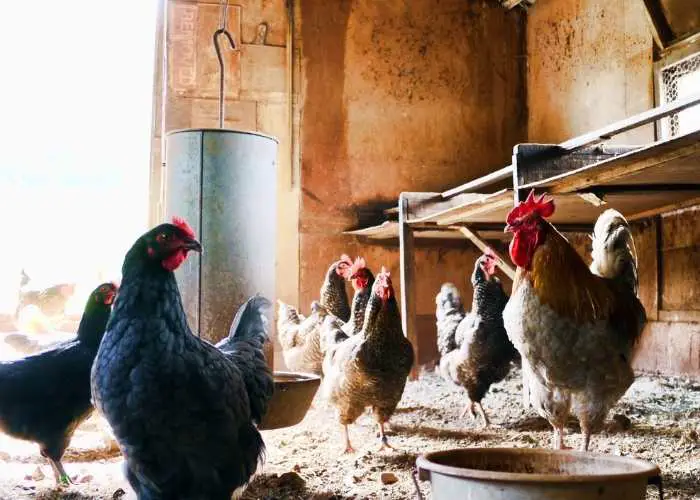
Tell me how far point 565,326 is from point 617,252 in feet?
2.89

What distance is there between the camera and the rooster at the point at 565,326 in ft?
14.1

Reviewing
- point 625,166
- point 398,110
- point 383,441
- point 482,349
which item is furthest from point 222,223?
point 398,110

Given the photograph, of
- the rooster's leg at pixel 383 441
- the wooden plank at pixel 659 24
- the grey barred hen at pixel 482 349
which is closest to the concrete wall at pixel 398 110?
the wooden plank at pixel 659 24

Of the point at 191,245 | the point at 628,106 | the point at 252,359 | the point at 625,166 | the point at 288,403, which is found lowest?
the point at 288,403

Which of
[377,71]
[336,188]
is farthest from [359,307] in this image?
[377,71]

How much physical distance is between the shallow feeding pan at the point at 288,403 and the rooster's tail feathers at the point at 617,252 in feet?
7.15

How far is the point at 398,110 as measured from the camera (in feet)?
36.3

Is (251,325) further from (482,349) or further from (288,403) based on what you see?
(482,349)

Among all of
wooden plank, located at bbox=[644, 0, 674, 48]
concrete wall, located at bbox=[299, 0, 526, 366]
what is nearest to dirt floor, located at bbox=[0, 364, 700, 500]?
concrete wall, located at bbox=[299, 0, 526, 366]

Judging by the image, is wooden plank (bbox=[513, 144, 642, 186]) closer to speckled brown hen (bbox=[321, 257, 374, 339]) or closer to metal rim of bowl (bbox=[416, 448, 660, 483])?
speckled brown hen (bbox=[321, 257, 374, 339])

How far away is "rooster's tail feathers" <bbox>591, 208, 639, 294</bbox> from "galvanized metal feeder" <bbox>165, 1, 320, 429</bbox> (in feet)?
7.27

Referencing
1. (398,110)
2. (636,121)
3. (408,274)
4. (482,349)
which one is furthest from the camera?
(398,110)

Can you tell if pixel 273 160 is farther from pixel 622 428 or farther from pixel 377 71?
pixel 377 71

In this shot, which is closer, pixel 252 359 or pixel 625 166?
pixel 252 359
